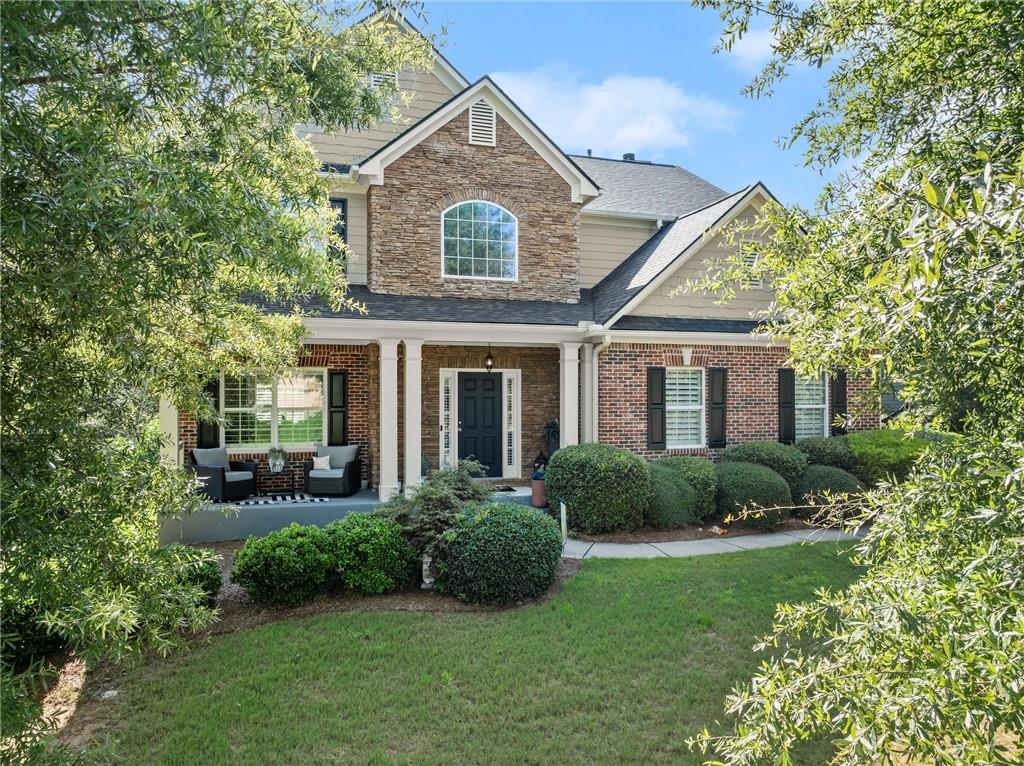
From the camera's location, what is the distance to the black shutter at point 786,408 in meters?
13.0

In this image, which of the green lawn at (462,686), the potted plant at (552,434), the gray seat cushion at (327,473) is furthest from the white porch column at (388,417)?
the green lawn at (462,686)

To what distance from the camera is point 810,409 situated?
13.3 meters

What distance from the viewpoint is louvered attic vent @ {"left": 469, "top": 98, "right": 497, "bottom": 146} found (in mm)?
12555

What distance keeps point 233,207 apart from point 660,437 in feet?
33.4

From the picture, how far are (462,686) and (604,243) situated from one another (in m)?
11.6

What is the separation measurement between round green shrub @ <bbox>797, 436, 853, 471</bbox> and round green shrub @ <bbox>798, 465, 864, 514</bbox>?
1.58ft

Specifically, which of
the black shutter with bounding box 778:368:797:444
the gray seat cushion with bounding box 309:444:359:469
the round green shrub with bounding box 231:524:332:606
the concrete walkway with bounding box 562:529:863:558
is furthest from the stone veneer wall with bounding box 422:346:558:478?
the round green shrub with bounding box 231:524:332:606

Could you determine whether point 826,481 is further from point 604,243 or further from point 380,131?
point 380,131

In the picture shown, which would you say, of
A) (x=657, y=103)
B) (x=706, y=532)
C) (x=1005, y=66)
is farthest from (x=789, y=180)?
(x=706, y=532)

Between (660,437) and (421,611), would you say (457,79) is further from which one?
(421,611)

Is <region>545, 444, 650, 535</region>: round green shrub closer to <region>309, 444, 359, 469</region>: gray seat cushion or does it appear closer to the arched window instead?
<region>309, 444, 359, 469</region>: gray seat cushion

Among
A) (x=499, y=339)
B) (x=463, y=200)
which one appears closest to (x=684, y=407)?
(x=499, y=339)

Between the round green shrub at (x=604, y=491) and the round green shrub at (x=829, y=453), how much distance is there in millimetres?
3865

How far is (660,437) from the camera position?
12.3 meters
